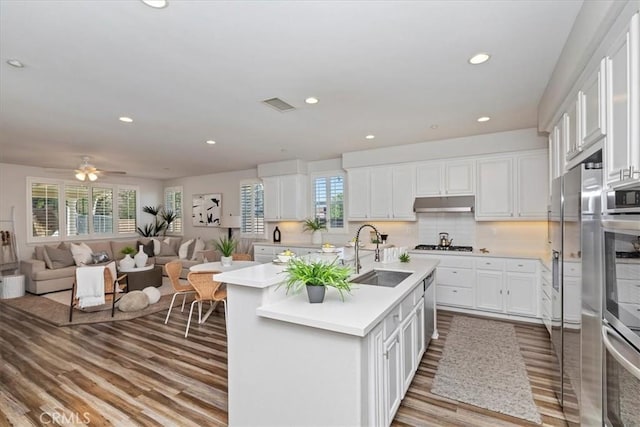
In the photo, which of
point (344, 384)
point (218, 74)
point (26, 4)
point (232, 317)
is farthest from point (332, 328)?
point (26, 4)

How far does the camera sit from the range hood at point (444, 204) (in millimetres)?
4840

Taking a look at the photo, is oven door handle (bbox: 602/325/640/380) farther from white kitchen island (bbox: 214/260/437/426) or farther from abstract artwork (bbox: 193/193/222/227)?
abstract artwork (bbox: 193/193/222/227)

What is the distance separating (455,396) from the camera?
2564 millimetres

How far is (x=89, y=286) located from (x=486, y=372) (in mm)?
5094

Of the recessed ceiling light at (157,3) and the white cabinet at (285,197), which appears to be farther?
the white cabinet at (285,197)

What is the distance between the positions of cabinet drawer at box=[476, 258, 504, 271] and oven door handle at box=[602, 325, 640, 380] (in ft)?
10.1

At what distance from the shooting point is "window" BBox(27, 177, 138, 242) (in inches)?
275

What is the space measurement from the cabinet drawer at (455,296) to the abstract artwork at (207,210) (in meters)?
5.76

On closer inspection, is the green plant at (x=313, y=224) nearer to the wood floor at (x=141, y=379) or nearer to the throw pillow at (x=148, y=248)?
the wood floor at (x=141, y=379)

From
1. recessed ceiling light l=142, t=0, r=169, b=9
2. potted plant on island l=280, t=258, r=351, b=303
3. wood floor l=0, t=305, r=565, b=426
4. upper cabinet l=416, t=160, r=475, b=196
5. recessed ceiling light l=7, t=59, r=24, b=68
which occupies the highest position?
recessed ceiling light l=142, t=0, r=169, b=9

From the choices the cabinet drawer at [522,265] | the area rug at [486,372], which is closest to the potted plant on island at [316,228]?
the area rug at [486,372]

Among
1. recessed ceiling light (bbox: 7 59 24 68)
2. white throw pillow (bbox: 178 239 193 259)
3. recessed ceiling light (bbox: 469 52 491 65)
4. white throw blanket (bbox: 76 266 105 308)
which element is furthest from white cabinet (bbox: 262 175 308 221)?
recessed ceiling light (bbox: 7 59 24 68)

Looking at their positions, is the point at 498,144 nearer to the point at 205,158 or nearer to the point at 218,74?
the point at 218,74

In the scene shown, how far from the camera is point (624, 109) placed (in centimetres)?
149
